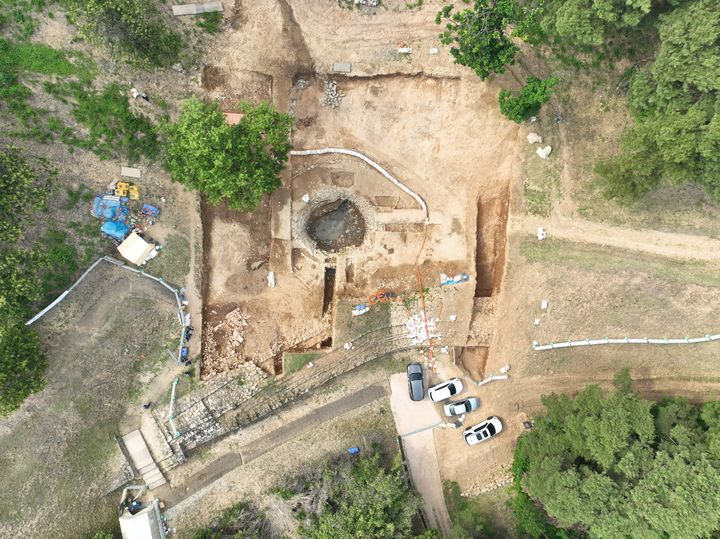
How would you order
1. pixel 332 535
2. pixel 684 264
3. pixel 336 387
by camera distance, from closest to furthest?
pixel 332 535 < pixel 684 264 < pixel 336 387

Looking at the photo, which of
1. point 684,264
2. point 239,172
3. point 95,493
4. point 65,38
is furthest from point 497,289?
point 65,38

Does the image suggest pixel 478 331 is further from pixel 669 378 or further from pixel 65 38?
pixel 65 38

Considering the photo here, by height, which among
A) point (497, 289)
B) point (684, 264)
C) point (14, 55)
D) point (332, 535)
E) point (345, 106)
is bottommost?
point (332, 535)

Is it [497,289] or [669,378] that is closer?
[669,378]

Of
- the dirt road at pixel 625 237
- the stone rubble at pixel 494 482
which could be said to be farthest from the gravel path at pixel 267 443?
the dirt road at pixel 625 237

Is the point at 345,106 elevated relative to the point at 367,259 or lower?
elevated

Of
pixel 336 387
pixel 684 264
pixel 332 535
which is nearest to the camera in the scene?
pixel 332 535

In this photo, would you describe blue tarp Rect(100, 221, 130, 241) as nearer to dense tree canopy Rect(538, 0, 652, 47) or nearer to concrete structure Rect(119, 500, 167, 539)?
concrete structure Rect(119, 500, 167, 539)
